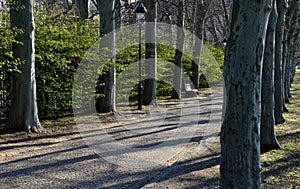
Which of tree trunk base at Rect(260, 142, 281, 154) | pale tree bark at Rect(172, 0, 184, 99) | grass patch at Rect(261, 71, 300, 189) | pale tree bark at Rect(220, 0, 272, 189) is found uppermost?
pale tree bark at Rect(172, 0, 184, 99)

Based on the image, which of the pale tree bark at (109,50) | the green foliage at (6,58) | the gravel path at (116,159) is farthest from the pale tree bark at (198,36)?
the green foliage at (6,58)

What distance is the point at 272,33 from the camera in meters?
8.18

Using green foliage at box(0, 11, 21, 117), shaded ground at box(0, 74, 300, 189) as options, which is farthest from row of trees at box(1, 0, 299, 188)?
shaded ground at box(0, 74, 300, 189)

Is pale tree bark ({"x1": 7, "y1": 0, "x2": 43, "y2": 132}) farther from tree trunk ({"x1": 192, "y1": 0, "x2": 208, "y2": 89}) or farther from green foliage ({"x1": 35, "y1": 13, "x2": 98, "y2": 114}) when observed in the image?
tree trunk ({"x1": 192, "y1": 0, "x2": 208, "y2": 89})

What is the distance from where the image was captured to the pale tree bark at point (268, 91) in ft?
26.6

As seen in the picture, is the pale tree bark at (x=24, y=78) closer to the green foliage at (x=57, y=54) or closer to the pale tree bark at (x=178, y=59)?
the green foliage at (x=57, y=54)

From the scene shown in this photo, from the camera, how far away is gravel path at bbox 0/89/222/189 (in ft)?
19.4

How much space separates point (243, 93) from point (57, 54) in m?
7.96

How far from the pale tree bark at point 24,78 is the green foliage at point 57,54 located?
3.14 feet

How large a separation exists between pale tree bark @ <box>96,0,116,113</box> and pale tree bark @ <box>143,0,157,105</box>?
3.42 meters

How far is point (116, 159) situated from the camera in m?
7.39

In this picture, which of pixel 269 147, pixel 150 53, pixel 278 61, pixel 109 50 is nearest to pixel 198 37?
pixel 150 53

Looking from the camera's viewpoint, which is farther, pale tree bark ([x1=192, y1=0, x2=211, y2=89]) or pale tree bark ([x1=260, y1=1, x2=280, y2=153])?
pale tree bark ([x1=192, y1=0, x2=211, y2=89])

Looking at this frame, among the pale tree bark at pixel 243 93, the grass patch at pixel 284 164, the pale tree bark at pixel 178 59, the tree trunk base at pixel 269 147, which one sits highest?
the pale tree bark at pixel 178 59
